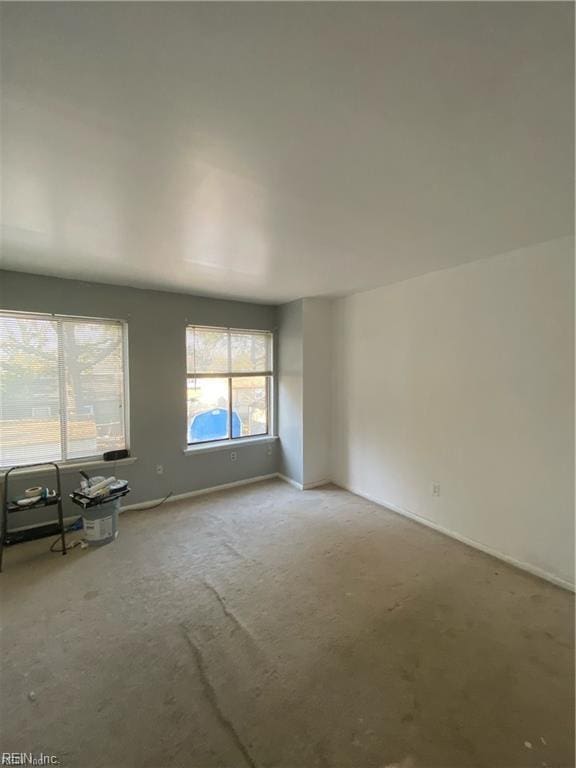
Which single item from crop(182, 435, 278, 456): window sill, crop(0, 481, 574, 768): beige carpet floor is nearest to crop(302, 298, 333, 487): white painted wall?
crop(182, 435, 278, 456): window sill

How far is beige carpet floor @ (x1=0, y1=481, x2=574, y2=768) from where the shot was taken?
4.42ft

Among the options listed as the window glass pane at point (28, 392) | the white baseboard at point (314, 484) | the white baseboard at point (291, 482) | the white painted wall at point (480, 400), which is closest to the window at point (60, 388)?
the window glass pane at point (28, 392)

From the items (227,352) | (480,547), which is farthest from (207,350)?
(480,547)

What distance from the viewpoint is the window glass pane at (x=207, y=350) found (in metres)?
4.02

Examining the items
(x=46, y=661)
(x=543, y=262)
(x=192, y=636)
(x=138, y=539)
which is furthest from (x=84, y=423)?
(x=543, y=262)

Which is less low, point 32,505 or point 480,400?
point 480,400

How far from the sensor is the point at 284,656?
176cm

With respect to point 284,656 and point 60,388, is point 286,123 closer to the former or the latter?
point 284,656

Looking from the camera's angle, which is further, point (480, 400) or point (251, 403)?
point (251, 403)

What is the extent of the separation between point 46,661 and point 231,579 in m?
1.13

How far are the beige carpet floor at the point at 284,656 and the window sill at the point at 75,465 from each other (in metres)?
0.66

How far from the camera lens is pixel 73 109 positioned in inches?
45.1

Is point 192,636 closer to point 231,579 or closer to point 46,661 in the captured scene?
point 231,579

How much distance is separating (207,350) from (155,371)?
72 centimetres
